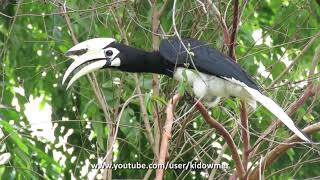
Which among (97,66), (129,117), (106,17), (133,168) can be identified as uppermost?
(106,17)

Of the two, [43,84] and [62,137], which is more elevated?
[43,84]

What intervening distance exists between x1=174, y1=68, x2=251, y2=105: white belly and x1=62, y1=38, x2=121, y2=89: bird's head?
1.08 feet

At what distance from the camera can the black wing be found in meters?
2.82

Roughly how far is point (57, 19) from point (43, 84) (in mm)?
394

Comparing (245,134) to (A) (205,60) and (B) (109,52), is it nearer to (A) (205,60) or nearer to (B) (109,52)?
(A) (205,60)

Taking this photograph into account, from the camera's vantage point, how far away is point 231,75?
2.83m

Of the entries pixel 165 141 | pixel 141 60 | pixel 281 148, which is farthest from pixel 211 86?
A: pixel 165 141

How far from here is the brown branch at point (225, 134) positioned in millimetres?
2482

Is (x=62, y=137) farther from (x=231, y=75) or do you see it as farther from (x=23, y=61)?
(x=231, y=75)

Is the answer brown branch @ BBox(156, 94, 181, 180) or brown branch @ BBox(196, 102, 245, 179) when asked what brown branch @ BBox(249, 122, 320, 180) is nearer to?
brown branch @ BBox(196, 102, 245, 179)

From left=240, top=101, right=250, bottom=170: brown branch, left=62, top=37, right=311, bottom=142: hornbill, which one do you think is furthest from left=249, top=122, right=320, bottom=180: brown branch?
left=62, top=37, right=311, bottom=142: hornbill

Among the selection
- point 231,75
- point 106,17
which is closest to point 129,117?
point 106,17

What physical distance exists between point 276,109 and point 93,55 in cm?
83

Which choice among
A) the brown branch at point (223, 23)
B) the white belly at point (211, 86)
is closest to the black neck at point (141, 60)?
the white belly at point (211, 86)
